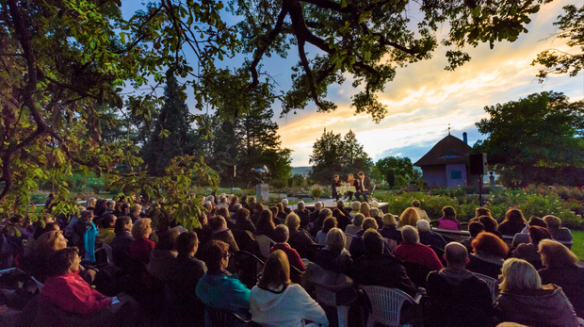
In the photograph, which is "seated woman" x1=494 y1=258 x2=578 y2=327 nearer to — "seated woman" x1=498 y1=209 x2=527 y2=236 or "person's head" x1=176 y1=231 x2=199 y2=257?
"person's head" x1=176 y1=231 x2=199 y2=257

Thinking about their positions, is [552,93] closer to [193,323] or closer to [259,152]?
[259,152]

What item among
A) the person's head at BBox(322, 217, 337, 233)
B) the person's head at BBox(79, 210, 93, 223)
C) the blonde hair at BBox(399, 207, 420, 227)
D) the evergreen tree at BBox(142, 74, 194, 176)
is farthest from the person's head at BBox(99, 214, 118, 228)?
the evergreen tree at BBox(142, 74, 194, 176)

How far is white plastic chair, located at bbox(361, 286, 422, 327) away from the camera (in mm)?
2750

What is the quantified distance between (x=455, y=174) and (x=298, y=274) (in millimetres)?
29837

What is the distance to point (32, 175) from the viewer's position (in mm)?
2330

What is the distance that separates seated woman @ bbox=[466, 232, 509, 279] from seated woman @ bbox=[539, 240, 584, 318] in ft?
1.39

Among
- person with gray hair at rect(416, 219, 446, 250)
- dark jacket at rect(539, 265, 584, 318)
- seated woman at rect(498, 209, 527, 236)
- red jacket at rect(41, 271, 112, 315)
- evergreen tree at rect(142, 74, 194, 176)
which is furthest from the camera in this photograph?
evergreen tree at rect(142, 74, 194, 176)

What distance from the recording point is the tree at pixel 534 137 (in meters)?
22.1

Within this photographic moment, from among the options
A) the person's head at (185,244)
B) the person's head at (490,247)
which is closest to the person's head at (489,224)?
the person's head at (490,247)

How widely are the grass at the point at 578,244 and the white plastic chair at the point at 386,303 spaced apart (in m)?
5.48

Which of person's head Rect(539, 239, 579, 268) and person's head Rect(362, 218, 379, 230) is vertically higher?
person's head Rect(362, 218, 379, 230)

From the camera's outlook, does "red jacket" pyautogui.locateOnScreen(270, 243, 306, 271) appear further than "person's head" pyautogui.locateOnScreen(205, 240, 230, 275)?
Yes

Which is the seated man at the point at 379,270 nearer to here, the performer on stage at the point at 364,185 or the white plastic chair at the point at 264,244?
the white plastic chair at the point at 264,244

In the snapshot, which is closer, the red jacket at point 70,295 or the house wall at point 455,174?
the red jacket at point 70,295
